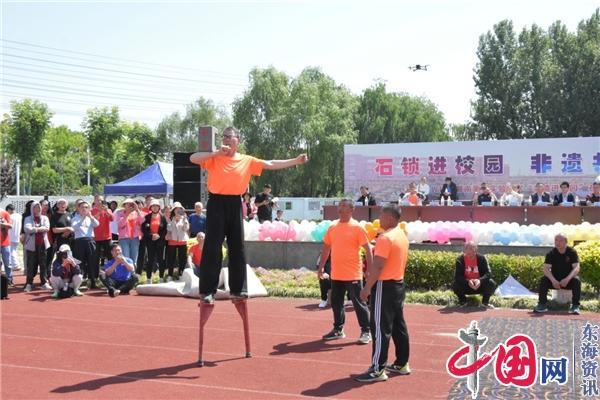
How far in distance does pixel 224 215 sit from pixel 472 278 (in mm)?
5605

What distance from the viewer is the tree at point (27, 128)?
3656 cm

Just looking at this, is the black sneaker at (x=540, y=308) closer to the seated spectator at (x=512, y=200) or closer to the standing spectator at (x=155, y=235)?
the standing spectator at (x=155, y=235)

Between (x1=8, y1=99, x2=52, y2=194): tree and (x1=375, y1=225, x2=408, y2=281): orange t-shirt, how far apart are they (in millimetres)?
33997

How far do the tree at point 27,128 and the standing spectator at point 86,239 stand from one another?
993 inches

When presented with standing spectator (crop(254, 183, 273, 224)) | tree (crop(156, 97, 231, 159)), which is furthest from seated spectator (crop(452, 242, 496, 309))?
tree (crop(156, 97, 231, 159))

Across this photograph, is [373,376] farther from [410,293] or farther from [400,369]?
[410,293]

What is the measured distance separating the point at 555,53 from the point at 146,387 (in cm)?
4925

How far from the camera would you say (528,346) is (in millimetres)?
7414

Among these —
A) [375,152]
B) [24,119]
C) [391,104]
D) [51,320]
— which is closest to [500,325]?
[51,320]

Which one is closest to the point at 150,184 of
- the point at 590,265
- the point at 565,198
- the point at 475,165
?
the point at 475,165

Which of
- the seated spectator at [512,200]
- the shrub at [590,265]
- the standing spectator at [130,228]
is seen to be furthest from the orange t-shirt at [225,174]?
the seated spectator at [512,200]

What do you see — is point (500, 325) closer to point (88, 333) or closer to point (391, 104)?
point (88, 333)

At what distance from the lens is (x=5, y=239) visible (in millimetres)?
13547

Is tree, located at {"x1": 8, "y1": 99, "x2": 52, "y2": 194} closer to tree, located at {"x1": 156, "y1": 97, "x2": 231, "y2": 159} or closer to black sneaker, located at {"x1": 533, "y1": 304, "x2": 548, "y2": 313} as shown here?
tree, located at {"x1": 156, "y1": 97, "x2": 231, "y2": 159}
